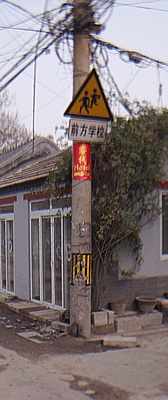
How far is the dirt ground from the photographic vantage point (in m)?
8.39

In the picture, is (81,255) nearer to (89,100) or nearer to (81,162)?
(81,162)

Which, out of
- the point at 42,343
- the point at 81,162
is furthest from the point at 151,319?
the point at 81,162

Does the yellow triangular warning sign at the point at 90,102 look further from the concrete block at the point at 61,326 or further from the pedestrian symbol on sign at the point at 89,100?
the concrete block at the point at 61,326

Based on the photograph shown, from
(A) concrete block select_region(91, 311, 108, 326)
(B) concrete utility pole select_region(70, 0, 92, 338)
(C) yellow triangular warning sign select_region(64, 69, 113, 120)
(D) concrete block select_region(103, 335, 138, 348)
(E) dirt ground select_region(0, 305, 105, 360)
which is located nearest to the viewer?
A: (E) dirt ground select_region(0, 305, 105, 360)

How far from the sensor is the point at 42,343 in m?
8.88

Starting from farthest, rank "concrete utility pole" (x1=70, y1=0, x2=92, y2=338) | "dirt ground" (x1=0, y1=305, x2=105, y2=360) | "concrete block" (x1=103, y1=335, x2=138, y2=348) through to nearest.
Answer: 1. "concrete utility pole" (x1=70, y1=0, x2=92, y2=338)
2. "concrete block" (x1=103, y1=335, x2=138, y2=348)
3. "dirt ground" (x1=0, y1=305, x2=105, y2=360)

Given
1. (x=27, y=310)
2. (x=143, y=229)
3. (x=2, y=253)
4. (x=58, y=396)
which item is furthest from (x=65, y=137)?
(x=2, y=253)

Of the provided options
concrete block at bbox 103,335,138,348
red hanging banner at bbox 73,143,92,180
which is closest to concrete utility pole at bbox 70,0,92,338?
red hanging banner at bbox 73,143,92,180

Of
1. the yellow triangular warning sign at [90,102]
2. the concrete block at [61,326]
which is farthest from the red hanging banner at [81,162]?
the concrete block at [61,326]

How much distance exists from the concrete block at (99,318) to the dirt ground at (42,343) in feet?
1.48

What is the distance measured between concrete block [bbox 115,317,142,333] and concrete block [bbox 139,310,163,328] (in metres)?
0.10

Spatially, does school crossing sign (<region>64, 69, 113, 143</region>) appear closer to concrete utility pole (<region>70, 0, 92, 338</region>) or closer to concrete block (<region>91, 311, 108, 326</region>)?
concrete utility pole (<region>70, 0, 92, 338</region>)

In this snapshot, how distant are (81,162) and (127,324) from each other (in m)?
3.00

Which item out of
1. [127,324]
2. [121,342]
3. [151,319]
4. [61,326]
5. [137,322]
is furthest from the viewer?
[151,319]
